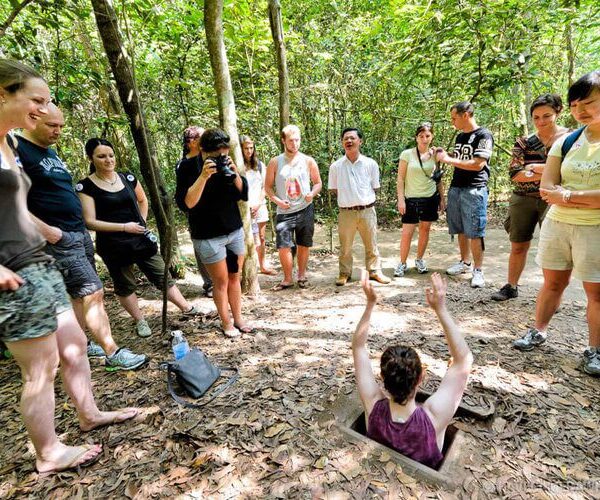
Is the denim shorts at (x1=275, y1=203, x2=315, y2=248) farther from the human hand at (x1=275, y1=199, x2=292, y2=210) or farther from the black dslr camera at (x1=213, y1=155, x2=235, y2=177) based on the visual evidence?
the black dslr camera at (x1=213, y1=155, x2=235, y2=177)

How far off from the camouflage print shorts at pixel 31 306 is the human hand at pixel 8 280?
0.11 m

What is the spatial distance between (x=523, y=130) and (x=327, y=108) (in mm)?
5248

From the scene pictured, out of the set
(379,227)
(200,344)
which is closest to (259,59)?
(379,227)

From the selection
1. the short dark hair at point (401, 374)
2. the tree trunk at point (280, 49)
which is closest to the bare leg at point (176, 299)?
the short dark hair at point (401, 374)

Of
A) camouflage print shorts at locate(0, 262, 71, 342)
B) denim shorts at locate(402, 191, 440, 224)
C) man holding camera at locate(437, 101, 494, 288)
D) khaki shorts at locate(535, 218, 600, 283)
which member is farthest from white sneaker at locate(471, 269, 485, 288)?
camouflage print shorts at locate(0, 262, 71, 342)

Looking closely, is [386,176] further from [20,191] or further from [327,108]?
[20,191]

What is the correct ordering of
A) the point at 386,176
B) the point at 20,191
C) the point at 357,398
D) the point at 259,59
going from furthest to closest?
the point at 386,176 < the point at 259,59 < the point at 357,398 < the point at 20,191

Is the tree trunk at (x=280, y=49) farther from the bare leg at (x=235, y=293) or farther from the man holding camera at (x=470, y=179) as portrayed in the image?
the bare leg at (x=235, y=293)

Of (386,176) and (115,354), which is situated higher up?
(386,176)

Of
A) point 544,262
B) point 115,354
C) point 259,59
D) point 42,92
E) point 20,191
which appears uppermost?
point 259,59

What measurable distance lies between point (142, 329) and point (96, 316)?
82cm

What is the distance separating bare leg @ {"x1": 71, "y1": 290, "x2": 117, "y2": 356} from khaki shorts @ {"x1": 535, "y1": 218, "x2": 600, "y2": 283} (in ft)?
12.2

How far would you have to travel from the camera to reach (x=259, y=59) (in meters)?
7.78

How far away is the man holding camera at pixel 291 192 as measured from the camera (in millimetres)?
4660
